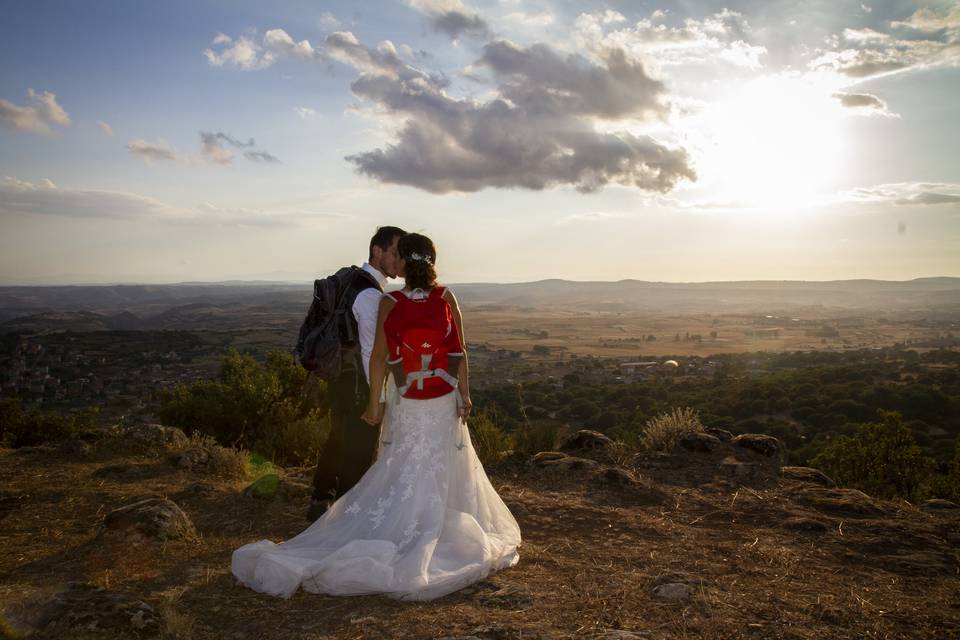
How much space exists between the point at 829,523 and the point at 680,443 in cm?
248

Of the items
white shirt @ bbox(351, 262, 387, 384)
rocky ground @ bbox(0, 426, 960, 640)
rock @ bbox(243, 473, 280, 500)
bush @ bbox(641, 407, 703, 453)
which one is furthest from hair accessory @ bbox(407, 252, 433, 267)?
bush @ bbox(641, 407, 703, 453)

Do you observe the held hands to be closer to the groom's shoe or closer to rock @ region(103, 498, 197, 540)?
the groom's shoe

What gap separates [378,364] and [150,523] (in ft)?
6.97

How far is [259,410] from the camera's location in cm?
868

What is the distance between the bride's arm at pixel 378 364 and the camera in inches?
156

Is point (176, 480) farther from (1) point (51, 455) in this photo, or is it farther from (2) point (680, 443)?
(2) point (680, 443)

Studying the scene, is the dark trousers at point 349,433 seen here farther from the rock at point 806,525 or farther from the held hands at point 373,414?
the rock at point 806,525

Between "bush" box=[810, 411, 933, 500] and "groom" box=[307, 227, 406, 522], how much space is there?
286 inches

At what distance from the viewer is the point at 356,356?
4375 mm

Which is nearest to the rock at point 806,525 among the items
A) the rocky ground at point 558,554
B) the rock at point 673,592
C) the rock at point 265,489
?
the rocky ground at point 558,554

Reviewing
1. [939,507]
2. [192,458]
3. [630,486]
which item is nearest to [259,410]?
[192,458]

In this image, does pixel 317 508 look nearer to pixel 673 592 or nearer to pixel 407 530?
pixel 407 530

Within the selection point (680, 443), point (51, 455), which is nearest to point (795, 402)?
point (680, 443)

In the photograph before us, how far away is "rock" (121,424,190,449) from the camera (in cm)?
736
